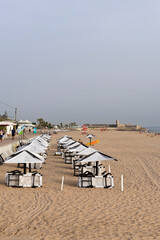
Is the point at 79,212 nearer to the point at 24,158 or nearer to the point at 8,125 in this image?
the point at 24,158

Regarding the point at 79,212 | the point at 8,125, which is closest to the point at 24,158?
the point at 79,212

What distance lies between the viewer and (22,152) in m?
12.7

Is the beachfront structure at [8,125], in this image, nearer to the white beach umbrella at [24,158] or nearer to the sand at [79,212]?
the sand at [79,212]

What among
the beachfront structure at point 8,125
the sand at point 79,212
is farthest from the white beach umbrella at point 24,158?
the beachfront structure at point 8,125

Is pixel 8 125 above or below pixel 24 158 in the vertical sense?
above

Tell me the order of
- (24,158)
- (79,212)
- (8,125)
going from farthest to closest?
(8,125)
(24,158)
(79,212)

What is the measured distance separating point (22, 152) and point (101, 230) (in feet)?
19.9

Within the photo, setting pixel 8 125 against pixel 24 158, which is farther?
pixel 8 125

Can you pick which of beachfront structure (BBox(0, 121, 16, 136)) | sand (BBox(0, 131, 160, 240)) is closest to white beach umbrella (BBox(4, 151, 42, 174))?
sand (BBox(0, 131, 160, 240))

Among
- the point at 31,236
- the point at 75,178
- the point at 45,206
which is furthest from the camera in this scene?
the point at 75,178

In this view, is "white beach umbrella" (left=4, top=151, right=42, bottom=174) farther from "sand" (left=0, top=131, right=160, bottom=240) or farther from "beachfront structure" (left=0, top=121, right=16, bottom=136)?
"beachfront structure" (left=0, top=121, right=16, bottom=136)

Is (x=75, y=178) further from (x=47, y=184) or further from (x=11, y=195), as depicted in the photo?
(x=11, y=195)

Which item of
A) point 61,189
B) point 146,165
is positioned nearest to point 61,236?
point 61,189

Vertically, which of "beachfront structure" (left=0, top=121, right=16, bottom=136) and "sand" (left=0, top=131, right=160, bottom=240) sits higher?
"beachfront structure" (left=0, top=121, right=16, bottom=136)
